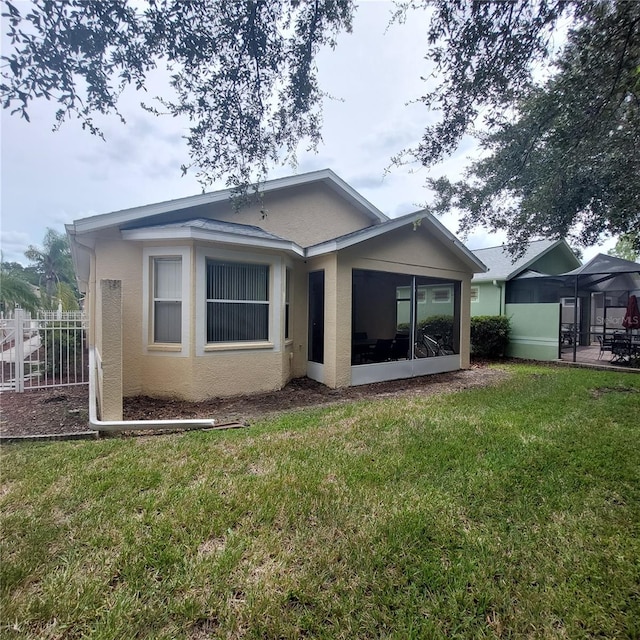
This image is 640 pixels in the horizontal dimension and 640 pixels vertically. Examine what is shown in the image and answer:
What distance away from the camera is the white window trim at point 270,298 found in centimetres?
748

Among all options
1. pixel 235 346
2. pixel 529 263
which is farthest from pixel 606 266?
pixel 235 346

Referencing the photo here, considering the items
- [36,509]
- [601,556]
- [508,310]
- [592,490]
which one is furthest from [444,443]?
[508,310]

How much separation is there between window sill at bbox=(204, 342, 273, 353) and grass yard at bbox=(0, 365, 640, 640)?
2755 mm

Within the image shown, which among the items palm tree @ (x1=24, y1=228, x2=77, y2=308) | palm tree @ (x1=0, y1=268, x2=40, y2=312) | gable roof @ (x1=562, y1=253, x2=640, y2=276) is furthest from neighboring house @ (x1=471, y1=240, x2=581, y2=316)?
palm tree @ (x1=24, y1=228, x2=77, y2=308)

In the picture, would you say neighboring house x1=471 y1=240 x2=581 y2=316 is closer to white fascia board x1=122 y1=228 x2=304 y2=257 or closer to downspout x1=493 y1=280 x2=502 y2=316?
downspout x1=493 y1=280 x2=502 y2=316

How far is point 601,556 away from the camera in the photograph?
2717mm

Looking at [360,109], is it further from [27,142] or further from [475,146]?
[27,142]

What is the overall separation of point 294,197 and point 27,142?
656cm

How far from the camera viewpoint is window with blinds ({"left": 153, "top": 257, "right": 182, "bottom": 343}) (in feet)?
25.2

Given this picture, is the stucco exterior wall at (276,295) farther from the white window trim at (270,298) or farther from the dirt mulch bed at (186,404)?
the dirt mulch bed at (186,404)

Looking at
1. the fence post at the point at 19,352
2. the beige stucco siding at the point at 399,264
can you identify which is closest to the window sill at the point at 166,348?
the fence post at the point at 19,352

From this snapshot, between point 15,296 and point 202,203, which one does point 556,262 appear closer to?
point 202,203

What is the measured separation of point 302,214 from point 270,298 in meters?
3.20

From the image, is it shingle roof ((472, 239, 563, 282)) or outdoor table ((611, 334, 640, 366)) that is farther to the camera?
shingle roof ((472, 239, 563, 282))
